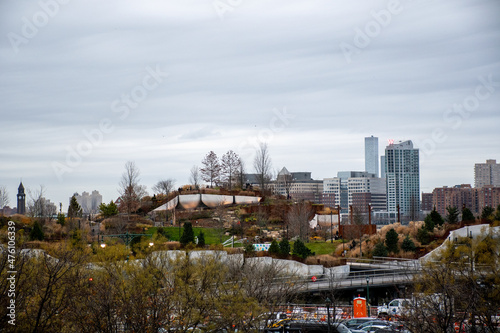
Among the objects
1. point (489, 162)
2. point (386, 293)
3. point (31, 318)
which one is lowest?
point (386, 293)

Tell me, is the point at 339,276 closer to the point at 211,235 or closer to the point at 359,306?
the point at 359,306

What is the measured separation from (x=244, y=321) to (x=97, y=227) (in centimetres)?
3086

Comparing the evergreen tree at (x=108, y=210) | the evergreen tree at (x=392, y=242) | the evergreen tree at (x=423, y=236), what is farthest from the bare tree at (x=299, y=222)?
the evergreen tree at (x=108, y=210)

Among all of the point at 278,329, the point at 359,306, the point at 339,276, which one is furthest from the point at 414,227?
the point at 278,329

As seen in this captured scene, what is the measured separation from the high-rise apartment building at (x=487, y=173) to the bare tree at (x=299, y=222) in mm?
142321

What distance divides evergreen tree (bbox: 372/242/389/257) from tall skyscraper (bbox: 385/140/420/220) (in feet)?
498

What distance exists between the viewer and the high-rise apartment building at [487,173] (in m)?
178

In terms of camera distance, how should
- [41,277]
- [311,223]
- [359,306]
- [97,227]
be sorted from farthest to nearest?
1. [311,223]
2. [97,227]
3. [359,306]
4. [41,277]

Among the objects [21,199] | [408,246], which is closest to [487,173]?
[21,199]

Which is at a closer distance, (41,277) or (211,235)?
(41,277)

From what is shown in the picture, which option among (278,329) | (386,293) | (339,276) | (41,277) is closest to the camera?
(41,277)

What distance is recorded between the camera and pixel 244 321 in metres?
21.8

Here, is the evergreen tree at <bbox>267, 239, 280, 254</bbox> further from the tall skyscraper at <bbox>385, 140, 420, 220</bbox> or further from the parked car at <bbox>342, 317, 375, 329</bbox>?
the tall skyscraper at <bbox>385, 140, 420, 220</bbox>

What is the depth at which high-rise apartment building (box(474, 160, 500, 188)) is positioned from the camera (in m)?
178
